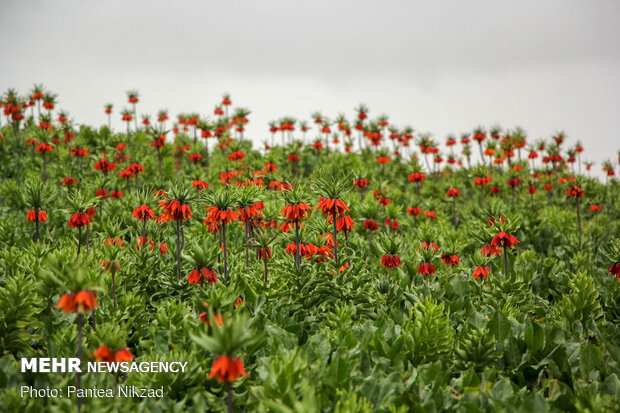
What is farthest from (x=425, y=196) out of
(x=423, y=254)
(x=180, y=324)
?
(x=180, y=324)

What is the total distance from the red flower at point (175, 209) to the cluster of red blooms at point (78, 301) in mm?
2728

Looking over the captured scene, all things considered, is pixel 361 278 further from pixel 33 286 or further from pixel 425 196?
pixel 425 196

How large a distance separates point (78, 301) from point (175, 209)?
281 centimetres

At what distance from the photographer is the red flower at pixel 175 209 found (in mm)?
5707

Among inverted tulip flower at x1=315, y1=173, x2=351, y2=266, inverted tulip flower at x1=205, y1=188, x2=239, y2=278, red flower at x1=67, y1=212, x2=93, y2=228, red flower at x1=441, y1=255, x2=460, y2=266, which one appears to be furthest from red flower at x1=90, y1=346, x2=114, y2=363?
red flower at x1=441, y1=255, x2=460, y2=266

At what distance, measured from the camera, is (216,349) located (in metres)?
2.54

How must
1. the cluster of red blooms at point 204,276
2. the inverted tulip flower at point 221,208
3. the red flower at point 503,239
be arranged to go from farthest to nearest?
the red flower at point 503,239 < the inverted tulip flower at point 221,208 < the cluster of red blooms at point 204,276

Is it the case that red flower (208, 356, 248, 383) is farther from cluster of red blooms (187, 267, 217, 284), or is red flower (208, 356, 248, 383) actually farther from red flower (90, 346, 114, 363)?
cluster of red blooms (187, 267, 217, 284)

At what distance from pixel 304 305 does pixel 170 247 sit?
2.37 metres

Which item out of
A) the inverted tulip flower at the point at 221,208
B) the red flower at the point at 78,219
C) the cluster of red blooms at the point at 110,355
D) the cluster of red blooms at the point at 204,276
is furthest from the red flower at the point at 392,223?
the cluster of red blooms at the point at 110,355

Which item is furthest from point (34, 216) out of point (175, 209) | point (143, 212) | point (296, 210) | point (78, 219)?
point (296, 210)

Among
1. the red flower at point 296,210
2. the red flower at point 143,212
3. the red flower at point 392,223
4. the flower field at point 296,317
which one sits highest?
the red flower at point 143,212

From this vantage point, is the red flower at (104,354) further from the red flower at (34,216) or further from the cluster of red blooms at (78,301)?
the red flower at (34,216)

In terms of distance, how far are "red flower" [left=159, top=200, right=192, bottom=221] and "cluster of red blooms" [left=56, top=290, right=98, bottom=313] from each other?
107 inches
